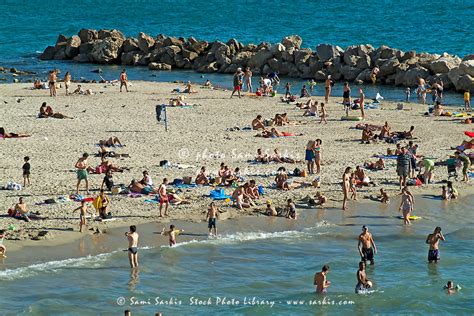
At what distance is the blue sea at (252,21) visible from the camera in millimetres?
75000

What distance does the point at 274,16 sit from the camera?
3570 inches

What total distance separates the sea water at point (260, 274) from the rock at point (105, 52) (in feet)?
120

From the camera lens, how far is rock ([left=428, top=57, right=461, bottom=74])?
1914 inches

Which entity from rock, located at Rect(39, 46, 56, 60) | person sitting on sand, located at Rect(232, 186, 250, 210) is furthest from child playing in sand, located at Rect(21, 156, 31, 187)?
rock, located at Rect(39, 46, 56, 60)

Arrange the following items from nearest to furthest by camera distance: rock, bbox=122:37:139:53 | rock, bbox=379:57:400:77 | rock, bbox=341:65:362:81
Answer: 1. rock, bbox=379:57:400:77
2. rock, bbox=341:65:362:81
3. rock, bbox=122:37:139:53

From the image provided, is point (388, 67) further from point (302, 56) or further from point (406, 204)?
point (406, 204)

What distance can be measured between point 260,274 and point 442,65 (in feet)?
96.0

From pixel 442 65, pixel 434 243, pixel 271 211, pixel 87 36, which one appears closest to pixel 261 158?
pixel 271 211

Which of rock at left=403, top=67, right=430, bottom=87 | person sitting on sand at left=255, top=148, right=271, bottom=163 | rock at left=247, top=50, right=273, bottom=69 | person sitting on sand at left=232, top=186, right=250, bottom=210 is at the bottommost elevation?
person sitting on sand at left=232, top=186, right=250, bottom=210

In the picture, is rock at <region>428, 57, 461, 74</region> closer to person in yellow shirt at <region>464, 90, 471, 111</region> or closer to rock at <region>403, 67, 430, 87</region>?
rock at <region>403, 67, 430, 87</region>

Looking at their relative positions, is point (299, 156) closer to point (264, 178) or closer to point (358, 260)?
point (264, 178)

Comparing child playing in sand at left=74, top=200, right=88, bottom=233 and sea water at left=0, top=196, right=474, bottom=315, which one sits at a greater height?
child playing in sand at left=74, top=200, right=88, bottom=233

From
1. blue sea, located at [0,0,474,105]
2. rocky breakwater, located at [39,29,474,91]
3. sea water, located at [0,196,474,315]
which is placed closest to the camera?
sea water, located at [0,196,474,315]

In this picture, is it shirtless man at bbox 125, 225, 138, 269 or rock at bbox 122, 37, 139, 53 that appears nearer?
shirtless man at bbox 125, 225, 138, 269
